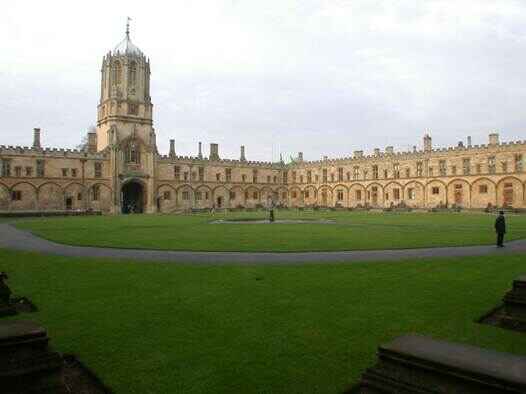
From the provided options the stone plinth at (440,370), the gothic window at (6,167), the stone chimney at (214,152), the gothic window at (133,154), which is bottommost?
the stone plinth at (440,370)

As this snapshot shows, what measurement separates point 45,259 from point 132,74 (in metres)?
55.2

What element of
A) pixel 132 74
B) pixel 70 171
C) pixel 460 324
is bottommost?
pixel 460 324

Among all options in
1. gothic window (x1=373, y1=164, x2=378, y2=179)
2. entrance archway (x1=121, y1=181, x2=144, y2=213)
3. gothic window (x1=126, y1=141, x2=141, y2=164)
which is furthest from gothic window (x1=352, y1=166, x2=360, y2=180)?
gothic window (x1=126, y1=141, x2=141, y2=164)

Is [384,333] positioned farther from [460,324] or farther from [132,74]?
[132,74]

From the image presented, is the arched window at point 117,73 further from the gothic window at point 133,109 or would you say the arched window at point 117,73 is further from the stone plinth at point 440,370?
the stone plinth at point 440,370

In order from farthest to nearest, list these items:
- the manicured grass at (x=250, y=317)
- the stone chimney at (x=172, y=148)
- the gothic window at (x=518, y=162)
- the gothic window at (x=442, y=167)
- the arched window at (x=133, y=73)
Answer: the stone chimney at (x=172, y=148)
the arched window at (x=133, y=73)
the gothic window at (x=442, y=167)
the gothic window at (x=518, y=162)
the manicured grass at (x=250, y=317)

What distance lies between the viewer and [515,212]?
50.6 metres

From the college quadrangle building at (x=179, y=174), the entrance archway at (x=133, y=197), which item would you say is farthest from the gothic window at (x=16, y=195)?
the entrance archway at (x=133, y=197)

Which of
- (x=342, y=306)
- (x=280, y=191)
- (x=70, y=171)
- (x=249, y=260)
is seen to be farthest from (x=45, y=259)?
(x=280, y=191)

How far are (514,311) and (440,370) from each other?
4.22 meters

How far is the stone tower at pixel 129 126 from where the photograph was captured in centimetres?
6138

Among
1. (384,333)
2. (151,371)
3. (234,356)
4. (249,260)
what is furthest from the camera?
(249,260)

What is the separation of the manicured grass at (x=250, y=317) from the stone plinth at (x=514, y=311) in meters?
0.35

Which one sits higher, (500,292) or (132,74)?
(132,74)
